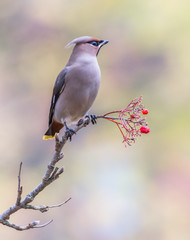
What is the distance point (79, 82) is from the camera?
363cm

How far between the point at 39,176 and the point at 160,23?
141 inches

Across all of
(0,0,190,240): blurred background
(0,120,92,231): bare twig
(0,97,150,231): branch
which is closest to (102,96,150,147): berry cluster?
(0,97,150,231): branch

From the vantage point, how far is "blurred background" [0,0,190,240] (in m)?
8.42

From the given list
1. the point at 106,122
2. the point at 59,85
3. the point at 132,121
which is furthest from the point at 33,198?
the point at 106,122

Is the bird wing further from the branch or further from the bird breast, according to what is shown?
the branch

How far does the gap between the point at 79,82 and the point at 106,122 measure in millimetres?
5747

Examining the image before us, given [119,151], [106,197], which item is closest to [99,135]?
[119,151]

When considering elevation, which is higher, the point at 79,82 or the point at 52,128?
the point at 79,82

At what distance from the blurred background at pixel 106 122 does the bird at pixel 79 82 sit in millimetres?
4576

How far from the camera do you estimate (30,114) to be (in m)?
9.16

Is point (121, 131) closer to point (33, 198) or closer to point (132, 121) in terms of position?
point (132, 121)

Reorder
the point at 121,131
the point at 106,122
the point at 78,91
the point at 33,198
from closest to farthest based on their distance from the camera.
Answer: the point at 33,198 < the point at 121,131 < the point at 78,91 < the point at 106,122

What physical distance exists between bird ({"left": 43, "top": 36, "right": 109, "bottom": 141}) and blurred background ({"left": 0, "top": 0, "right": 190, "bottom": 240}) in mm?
4576

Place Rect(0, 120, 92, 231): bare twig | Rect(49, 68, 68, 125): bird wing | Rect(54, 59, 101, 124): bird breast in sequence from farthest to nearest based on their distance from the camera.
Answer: Rect(49, 68, 68, 125): bird wing
Rect(54, 59, 101, 124): bird breast
Rect(0, 120, 92, 231): bare twig
